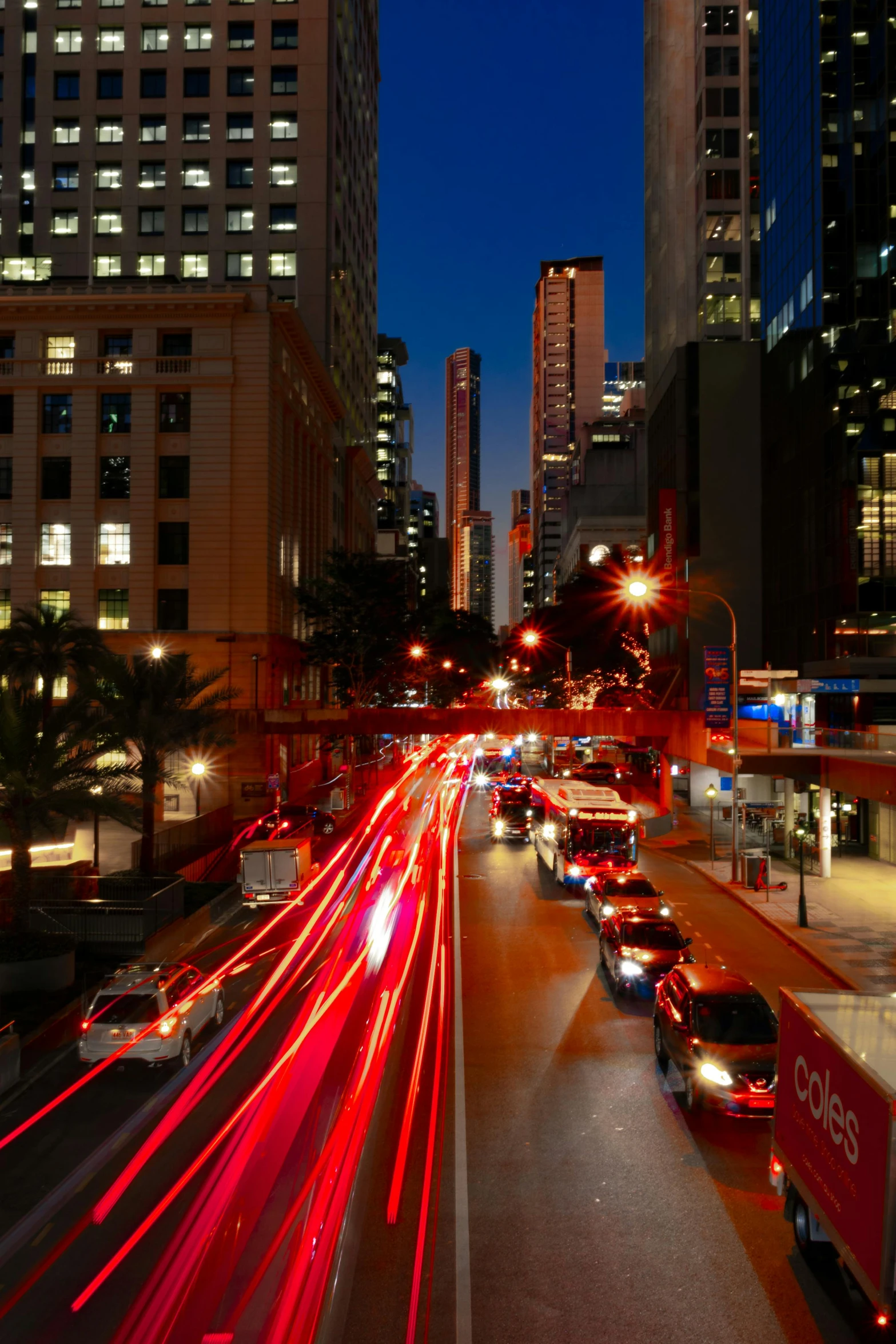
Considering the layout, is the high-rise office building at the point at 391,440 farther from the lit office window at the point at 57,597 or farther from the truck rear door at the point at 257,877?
the truck rear door at the point at 257,877

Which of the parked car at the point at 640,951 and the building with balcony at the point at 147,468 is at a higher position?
the building with balcony at the point at 147,468

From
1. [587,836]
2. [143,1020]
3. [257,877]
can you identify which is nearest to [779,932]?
[587,836]

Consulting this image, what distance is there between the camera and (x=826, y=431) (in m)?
44.9

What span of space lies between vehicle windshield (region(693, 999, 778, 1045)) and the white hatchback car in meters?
8.24

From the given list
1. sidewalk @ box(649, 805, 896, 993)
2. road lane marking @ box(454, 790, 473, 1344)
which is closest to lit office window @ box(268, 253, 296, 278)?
sidewalk @ box(649, 805, 896, 993)

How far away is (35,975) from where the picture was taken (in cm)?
2023

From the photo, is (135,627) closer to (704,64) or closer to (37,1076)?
(37,1076)

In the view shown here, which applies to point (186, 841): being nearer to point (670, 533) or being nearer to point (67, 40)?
point (670, 533)

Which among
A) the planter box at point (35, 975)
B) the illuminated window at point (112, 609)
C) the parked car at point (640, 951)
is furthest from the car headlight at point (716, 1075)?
the illuminated window at point (112, 609)

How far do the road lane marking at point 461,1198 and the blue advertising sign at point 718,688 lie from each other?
1805 centimetres

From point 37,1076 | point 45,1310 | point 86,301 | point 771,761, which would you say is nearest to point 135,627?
point 86,301

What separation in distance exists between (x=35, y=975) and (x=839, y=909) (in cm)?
2155

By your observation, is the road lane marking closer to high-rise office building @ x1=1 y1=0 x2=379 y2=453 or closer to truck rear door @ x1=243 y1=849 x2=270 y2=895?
truck rear door @ x1=243 y1=849 x2=270 y2=895

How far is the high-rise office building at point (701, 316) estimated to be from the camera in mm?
57125
